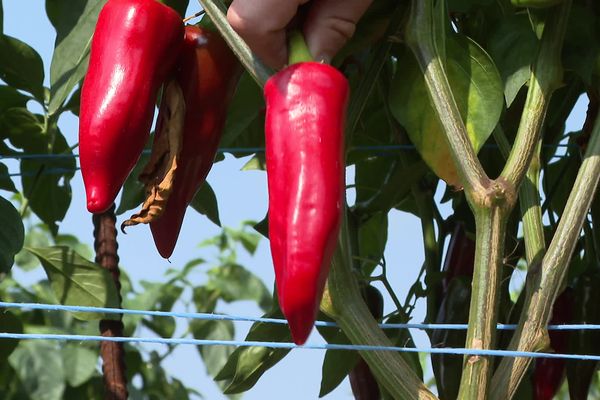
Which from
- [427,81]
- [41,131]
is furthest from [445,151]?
[41,131]

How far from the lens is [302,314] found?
72 cm

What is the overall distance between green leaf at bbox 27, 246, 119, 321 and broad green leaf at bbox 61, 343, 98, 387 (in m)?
0.50

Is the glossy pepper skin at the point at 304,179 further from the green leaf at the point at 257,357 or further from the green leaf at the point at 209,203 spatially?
the green leaf at the point at 209,203

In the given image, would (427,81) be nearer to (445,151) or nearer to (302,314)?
(445,151)

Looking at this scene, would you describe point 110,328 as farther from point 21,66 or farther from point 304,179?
point 304,179

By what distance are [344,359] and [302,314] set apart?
19.6 inches

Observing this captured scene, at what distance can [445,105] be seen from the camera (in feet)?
2.77

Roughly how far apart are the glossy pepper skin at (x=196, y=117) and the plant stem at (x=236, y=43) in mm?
42

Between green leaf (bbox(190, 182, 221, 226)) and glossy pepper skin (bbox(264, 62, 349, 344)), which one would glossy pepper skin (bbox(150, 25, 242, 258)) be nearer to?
glossy pepper skin (bbox(264, 62, 349, 344))


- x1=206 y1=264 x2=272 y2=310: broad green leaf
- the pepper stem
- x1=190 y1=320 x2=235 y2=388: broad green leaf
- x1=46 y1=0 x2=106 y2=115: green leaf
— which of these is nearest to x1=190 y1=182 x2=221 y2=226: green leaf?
x1=46 y1=0 x2=106 y2=115: green leaf

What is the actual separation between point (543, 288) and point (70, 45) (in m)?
0.42

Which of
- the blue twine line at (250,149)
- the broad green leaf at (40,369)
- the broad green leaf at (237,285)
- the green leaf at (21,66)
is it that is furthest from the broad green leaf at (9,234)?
the broad green leaf at (237,285)

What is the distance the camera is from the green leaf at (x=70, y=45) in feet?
3.18

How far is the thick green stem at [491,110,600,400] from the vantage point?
86cm
